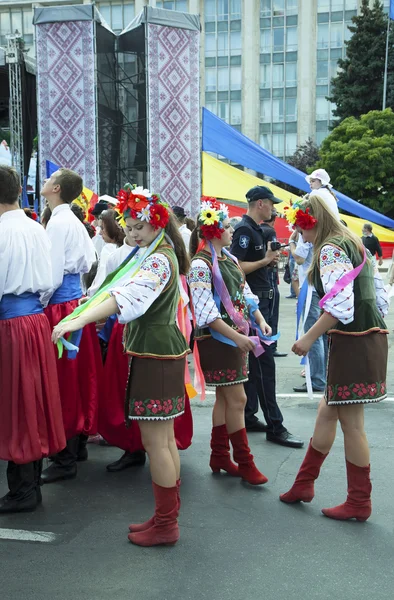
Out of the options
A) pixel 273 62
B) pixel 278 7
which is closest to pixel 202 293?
pixel 273 62

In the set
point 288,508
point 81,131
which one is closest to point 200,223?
point 288,508

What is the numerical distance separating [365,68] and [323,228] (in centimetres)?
3886

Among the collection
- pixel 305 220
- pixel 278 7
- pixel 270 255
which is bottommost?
pixel 270 255

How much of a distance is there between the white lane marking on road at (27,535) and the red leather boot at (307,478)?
141cm

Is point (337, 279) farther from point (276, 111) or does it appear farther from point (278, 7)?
point (278, 7)

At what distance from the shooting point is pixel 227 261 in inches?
176

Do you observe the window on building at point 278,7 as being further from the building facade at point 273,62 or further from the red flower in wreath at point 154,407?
the red flower in wreath at point 154,407

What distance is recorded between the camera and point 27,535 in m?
3.67

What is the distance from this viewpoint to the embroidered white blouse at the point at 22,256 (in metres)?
3.80

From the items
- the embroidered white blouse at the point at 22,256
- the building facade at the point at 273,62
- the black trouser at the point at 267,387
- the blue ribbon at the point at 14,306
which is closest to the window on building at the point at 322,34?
the building facade at the point at 273,62

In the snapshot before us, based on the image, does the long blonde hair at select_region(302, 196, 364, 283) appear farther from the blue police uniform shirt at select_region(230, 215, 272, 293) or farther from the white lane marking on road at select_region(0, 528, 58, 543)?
the white lane marking on road at select_region(0, 528, 58, 543)

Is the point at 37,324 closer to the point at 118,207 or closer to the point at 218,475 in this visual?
the point at 118,207

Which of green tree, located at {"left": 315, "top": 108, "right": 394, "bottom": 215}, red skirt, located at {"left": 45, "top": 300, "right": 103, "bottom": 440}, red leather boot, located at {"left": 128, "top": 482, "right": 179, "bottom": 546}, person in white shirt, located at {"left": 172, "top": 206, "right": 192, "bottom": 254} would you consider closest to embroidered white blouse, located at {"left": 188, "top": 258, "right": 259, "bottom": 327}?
red skirt, located at {"left": 45, "top": 300, "right": 103, "bottom": 440}

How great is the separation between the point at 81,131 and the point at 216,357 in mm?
12075
